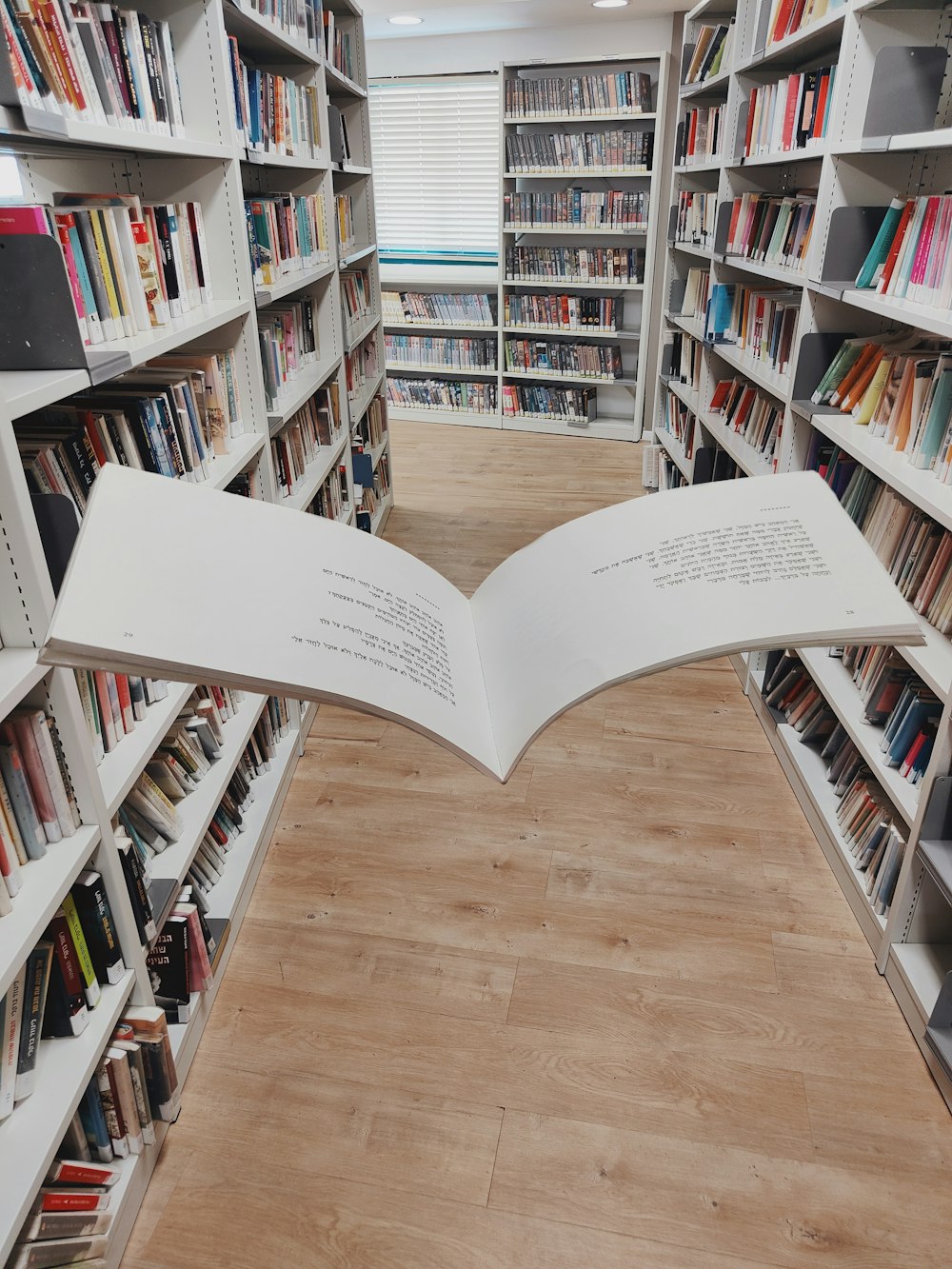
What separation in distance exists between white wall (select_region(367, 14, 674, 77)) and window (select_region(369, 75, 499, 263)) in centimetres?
8

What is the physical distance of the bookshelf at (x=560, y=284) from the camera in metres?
5.14

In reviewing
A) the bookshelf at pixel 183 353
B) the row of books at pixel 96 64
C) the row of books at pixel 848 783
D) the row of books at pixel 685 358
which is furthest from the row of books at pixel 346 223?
the row of books at pixel 848 783

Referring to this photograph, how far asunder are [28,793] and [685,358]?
397cm

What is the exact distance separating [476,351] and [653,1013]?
5066 millimetres

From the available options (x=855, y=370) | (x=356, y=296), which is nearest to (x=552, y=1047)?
(x=855, y=370)

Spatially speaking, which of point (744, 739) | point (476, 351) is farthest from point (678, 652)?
point (476, 351)

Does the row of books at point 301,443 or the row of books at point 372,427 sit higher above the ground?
the row of books at point 301,443

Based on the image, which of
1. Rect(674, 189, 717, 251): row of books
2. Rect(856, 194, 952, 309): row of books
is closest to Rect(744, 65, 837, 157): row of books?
Rect(856, 194, 952, 309): row of books

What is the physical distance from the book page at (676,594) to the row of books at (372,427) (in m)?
2.72

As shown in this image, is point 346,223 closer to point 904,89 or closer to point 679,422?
point 679,422

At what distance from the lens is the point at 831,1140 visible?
4.94 feet

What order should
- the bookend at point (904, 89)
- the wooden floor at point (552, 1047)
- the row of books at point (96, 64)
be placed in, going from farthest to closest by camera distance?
1. the bookend at point (904, 89)
2. the wooden floor at point (552, 1047)
3. the row of books at point (96, 64)

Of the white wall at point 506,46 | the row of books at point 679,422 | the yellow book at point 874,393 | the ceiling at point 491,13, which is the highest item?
the ceiling at point 491,13

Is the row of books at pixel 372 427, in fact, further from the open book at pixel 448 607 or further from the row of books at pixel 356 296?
the open book at pixel 448 607
